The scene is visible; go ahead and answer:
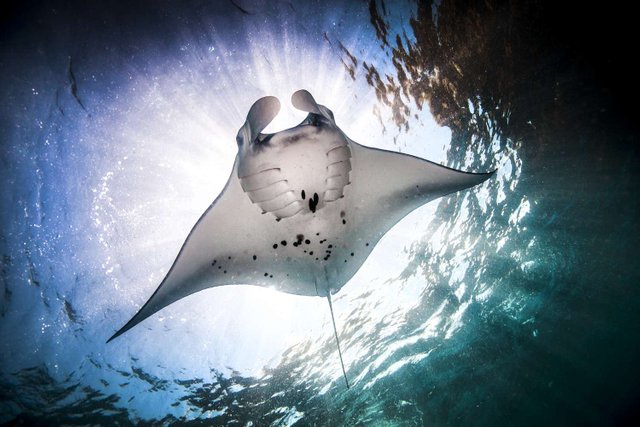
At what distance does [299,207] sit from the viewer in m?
2.98

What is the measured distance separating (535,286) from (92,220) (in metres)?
15.3

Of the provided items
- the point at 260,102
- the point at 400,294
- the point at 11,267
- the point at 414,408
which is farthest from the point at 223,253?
the point at 414,408

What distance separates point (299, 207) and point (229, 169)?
2.59m

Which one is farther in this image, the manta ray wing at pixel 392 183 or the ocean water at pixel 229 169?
the ocean water at pixel 229 169

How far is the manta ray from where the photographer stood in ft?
8.40

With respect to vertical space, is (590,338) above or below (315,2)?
below

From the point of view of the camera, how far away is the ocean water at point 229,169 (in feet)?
13.8

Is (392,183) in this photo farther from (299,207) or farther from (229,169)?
(229,169)

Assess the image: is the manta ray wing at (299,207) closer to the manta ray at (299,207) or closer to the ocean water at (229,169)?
the manta ray at (299,207)

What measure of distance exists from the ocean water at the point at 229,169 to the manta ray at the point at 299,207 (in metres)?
2.17

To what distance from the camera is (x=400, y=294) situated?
32.6ft

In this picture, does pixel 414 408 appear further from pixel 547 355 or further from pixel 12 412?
pixel 12 412

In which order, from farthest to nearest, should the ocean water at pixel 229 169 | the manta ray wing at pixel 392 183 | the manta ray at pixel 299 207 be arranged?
the ocean water at pixel 229 169
the manta ray wing at pixel 392 183
the manta ray at pixel 299 207

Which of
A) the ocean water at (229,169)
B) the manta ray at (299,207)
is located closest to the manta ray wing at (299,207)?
the manta ray at (299,207)
